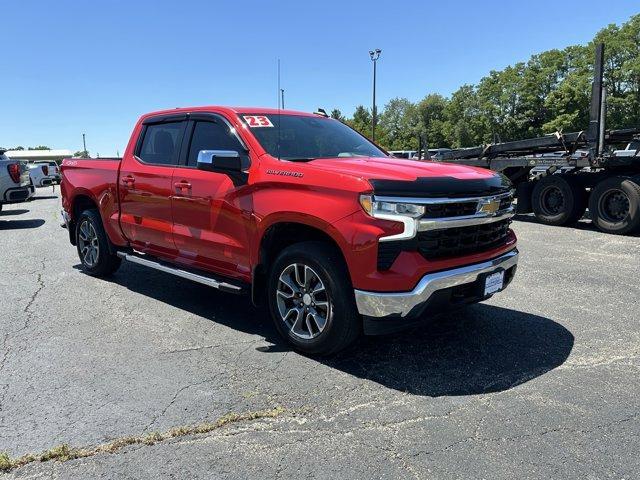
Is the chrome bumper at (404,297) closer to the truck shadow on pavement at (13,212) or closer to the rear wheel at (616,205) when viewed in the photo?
the rear wheel at (616,205)

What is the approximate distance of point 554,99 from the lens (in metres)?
50.5

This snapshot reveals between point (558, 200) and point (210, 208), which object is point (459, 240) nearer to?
point (210, 208)

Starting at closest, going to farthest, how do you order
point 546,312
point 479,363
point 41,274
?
1. point 479,363
2. point 546,312
3. point 41,274

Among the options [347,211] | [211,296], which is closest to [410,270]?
[347,211]

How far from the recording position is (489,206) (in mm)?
3951

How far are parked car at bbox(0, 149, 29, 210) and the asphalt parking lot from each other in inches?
296

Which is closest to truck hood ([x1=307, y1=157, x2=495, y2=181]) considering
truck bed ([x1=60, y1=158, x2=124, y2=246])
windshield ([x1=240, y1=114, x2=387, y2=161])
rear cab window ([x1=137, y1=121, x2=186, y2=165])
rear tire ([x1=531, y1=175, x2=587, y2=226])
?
windshield ([x1=240, y1=114, x2=387, y2=161])

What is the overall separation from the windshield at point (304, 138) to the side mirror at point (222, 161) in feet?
1.06

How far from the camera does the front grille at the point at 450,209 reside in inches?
140

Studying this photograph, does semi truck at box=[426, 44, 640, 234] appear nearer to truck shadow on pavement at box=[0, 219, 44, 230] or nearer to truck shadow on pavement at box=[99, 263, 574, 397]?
truck shadow on pavement at box=[99, 263, 574, 397]

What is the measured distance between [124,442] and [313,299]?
5.28ft

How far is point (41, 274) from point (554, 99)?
52778 millimetres

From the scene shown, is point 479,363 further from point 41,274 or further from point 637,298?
point 41,274

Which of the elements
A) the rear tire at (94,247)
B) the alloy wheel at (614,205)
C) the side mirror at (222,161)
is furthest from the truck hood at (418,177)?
the alloy wheel at (614,205)
